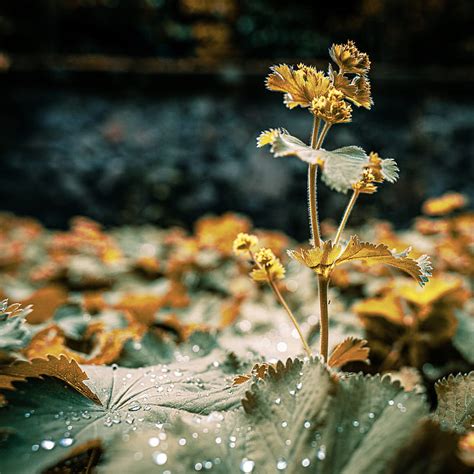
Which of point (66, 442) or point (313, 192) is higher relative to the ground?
point (313, 192)

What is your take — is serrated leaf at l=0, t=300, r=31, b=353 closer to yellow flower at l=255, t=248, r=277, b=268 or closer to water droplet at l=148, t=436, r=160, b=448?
water droplet at l=148, t=436, r=160, b=448

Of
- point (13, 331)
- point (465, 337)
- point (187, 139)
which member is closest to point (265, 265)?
point (13, 331)

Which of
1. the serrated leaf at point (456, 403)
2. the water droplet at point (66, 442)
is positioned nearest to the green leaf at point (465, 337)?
the serrated leaf at point (456, 403)

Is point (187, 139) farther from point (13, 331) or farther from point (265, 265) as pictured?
point (13, 331)

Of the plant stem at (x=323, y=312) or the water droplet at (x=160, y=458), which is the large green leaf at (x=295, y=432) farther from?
the plant stem at (x=323, y=312)

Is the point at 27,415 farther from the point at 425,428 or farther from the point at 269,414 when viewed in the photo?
the point at 425,428

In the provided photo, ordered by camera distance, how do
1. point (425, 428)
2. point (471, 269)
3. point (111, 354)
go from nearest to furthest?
point (425, 428)
point (111, 354)
point (471, 269)

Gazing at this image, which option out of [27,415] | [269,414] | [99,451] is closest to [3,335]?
[27,415]
